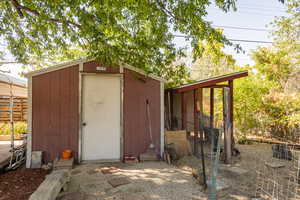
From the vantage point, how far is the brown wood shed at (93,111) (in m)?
4.16

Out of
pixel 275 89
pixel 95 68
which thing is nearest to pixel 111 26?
pixel 95 68

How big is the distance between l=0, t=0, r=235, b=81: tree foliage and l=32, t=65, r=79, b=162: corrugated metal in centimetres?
96

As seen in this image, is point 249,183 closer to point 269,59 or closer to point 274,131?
point 274,131

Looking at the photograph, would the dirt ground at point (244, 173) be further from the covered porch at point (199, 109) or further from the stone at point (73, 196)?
the stone at point (73, 196)

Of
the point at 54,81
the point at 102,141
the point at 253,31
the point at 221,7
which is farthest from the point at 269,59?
the point at 54,81

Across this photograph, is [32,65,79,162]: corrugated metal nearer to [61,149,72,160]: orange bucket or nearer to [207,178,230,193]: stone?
[61,149,72,160]: orange bucket

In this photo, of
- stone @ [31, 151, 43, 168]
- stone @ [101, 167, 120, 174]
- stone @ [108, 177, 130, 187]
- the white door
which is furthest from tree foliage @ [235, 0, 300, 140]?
stone @ [31, 151, 43, 168]

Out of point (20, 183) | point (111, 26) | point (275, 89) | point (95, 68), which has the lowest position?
point (20, 183)

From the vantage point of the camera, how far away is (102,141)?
14.7 feet

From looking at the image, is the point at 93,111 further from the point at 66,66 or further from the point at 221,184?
the point at 221,184

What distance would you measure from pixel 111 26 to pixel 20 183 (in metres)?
3.62

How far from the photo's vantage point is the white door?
4406 millimetres

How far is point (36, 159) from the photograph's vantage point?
13.2 ft

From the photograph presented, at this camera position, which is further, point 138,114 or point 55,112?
point 138,114
